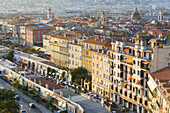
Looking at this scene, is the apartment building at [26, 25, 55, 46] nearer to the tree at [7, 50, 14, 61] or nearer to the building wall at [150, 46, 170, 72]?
the tree at [7, 50, 14, 61]

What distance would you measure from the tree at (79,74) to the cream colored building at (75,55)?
1.69 meters

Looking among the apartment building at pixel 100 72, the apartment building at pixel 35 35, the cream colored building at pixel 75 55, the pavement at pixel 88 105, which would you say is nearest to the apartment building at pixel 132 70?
the apartment building at pixel 100 72

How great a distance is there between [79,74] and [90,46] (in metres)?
3.07

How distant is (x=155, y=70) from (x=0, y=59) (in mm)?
26936

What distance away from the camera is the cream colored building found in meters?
37.1

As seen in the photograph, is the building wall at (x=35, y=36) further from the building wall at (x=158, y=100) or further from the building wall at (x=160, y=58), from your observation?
the building wall at (x=158, y=100)

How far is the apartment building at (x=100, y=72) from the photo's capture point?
100.0 feet

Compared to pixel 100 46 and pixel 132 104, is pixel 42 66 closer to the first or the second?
pixel 100 46

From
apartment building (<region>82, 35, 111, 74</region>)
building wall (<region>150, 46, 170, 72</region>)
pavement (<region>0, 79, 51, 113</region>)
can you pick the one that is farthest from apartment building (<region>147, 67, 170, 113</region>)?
apartment building (<region>82, 35, 111, 74</region>)

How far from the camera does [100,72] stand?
3161 cm

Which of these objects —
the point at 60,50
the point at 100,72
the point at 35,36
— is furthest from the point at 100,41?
the point at 35,36

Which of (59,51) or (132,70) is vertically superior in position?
(132,70)

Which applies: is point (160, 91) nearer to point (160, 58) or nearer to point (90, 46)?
point (160, 58)

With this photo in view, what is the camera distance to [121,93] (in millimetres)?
28156
